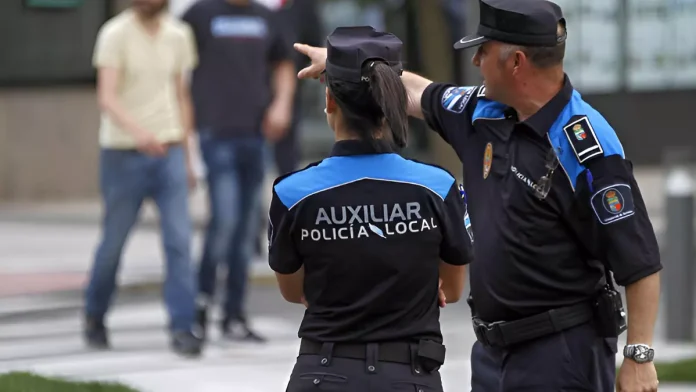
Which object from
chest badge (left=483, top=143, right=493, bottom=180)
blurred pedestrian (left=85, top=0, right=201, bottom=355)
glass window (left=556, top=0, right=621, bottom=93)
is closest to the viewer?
chest badge (left=483, top=143, right=493, bottom=180)

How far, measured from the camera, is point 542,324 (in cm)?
404

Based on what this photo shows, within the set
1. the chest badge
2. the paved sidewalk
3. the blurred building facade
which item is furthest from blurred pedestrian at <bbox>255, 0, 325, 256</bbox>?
the chest badge

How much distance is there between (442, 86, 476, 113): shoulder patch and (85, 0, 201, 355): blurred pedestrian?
3.26m

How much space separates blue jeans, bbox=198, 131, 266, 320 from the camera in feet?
26.3

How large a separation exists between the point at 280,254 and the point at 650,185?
567 inches

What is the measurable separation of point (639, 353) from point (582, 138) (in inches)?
23.4

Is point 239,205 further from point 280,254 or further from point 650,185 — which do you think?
point 650,185

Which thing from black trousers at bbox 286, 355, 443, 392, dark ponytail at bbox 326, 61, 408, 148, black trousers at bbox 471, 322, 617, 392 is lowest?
black trousers at bbox 471, 322, 617, 392

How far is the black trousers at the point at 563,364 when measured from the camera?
4.02 m

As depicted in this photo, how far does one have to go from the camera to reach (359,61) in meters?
3.59

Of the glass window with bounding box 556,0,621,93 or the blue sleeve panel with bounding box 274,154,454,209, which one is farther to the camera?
the glass window with bounding box 556,0,621,93

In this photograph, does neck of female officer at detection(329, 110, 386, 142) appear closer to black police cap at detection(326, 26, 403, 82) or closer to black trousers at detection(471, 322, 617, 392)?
black police cap at detection(326, 26, 403, 82)

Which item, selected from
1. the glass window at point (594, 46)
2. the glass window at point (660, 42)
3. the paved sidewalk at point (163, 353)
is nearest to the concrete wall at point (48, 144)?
the paved sidewalk at point (163, 353)

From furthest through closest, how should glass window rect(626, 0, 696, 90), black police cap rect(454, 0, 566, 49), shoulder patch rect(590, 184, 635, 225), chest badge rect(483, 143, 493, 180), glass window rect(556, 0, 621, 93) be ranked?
1. glass window rect(626, 0, 696, 90)
2. glass window rect(556, 0, 621, 93)
3. chest badge rect(483, 143, 493, 180)
4. black police cap rect(454, 0, 566, 49)
5. shoulder patch rect(590, 184, 635, 225)
